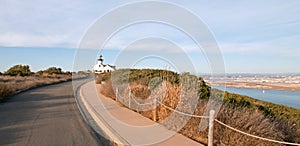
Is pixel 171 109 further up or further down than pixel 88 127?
further up

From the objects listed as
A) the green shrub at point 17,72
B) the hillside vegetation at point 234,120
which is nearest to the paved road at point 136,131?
the hillside vegetation at point 234,120

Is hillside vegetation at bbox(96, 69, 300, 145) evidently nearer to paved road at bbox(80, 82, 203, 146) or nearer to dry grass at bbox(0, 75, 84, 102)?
paved road at bbox(80, 82, 203, 146)

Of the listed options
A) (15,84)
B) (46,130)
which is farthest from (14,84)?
(46,130)

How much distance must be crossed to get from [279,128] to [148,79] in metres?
8.62

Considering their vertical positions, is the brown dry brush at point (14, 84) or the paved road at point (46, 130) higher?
the brown dry brush at point (14, 84)

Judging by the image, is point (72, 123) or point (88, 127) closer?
point (88, 127)

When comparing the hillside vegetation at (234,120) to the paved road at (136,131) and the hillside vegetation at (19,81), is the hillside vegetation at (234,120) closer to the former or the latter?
the paved road at (136,131)

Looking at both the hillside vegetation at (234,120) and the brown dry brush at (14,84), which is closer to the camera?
the hillside vegetation at (234,120)

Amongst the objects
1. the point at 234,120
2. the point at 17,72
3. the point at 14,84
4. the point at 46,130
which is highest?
the point at 17,72

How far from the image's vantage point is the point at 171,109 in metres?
8.66

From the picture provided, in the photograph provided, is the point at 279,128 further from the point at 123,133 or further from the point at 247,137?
the point at 123,133

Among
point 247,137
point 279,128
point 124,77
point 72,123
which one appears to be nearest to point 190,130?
point 247,137

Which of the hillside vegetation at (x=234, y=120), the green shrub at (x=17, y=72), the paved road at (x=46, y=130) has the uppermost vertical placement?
the green shrub at (x=17, y=72)

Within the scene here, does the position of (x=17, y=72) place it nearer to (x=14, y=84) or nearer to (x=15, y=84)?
(x=15, y=84)
